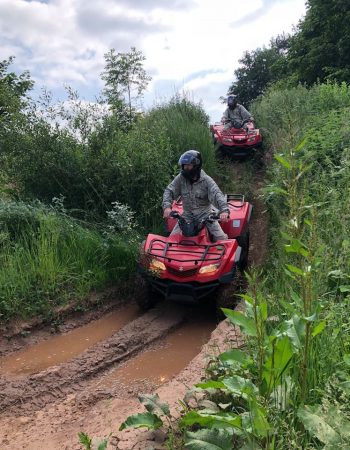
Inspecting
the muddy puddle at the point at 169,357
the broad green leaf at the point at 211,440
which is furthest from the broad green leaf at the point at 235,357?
the muddy puddle at the point at 169,357

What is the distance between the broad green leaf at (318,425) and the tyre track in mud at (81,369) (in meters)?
2.52

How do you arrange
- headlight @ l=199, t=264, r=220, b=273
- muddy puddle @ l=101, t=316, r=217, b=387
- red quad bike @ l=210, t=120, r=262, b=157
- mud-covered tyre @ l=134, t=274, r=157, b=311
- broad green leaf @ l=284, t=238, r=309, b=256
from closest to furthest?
broad green leaf @ l=284, t=238, r=309, b=256 → muddy puddle @ l=101, t=316, r=217, b=387 → headlight @ l=199, t=264, r=220, b=273 → mud-covered tyre @ l=134, t=274, r=157, b=311 → red quad bike @ l=210, t=120, r=262, b=157

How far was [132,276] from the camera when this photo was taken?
620 cm

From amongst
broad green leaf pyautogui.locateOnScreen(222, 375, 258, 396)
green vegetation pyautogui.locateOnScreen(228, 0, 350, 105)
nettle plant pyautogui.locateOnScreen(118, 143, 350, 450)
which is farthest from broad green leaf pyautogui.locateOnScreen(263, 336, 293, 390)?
green vegetation pyautogui.locateOnScreen(228, 0, 350, 105)

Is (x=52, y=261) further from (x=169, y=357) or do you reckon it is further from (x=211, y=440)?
(x=211, y=440)

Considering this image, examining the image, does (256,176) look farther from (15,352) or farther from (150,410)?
(150,410)

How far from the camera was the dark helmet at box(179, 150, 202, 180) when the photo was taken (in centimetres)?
587

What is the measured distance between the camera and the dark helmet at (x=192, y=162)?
5.87 metres

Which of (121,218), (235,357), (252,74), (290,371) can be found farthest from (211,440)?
(252,74)

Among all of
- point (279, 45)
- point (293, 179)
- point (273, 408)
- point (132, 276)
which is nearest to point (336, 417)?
point (273, 408)

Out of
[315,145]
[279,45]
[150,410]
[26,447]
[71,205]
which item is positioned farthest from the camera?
[279,45]

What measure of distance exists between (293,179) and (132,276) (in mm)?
4684

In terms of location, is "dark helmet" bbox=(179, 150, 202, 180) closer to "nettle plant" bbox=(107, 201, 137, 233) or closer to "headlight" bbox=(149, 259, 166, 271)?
"nettle plant" bbox=(107, 201, 137, 233)

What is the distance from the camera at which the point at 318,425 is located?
1932mm
